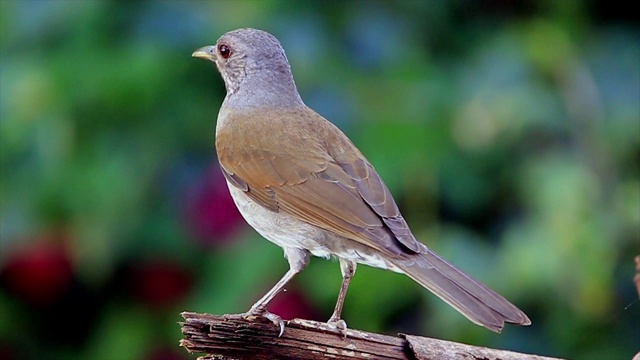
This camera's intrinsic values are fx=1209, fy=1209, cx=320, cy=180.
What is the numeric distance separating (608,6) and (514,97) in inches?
36.2

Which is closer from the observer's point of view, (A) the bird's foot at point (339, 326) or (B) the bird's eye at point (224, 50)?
(A) the bird's foot at point (339, 326)

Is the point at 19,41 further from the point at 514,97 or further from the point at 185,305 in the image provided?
the point at 514,97

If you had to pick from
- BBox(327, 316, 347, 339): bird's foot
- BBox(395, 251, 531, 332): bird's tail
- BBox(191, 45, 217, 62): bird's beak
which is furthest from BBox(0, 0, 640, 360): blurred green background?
BBox(327, 316, 347, 339): bird's foot

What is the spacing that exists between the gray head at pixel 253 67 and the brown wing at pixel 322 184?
251 millimetres

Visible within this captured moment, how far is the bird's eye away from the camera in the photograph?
505 cm

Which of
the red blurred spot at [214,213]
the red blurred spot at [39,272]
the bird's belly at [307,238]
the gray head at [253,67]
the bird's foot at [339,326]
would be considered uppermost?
the gray head at [253,67]

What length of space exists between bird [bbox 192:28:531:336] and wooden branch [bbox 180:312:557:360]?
34cm

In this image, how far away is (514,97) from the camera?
204 inches

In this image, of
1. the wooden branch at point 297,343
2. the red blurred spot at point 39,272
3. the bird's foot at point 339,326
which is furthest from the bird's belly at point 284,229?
the red blurred spot at point 39,272

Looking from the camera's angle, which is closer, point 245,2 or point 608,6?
point 245,2

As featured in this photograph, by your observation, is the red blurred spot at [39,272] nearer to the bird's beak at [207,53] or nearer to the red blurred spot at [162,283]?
the red blurred spot at [162,283]

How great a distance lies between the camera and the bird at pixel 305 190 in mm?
3973

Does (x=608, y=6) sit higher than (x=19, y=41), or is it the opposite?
(x=608, y=6)

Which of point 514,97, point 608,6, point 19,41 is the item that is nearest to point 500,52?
point 514,97
